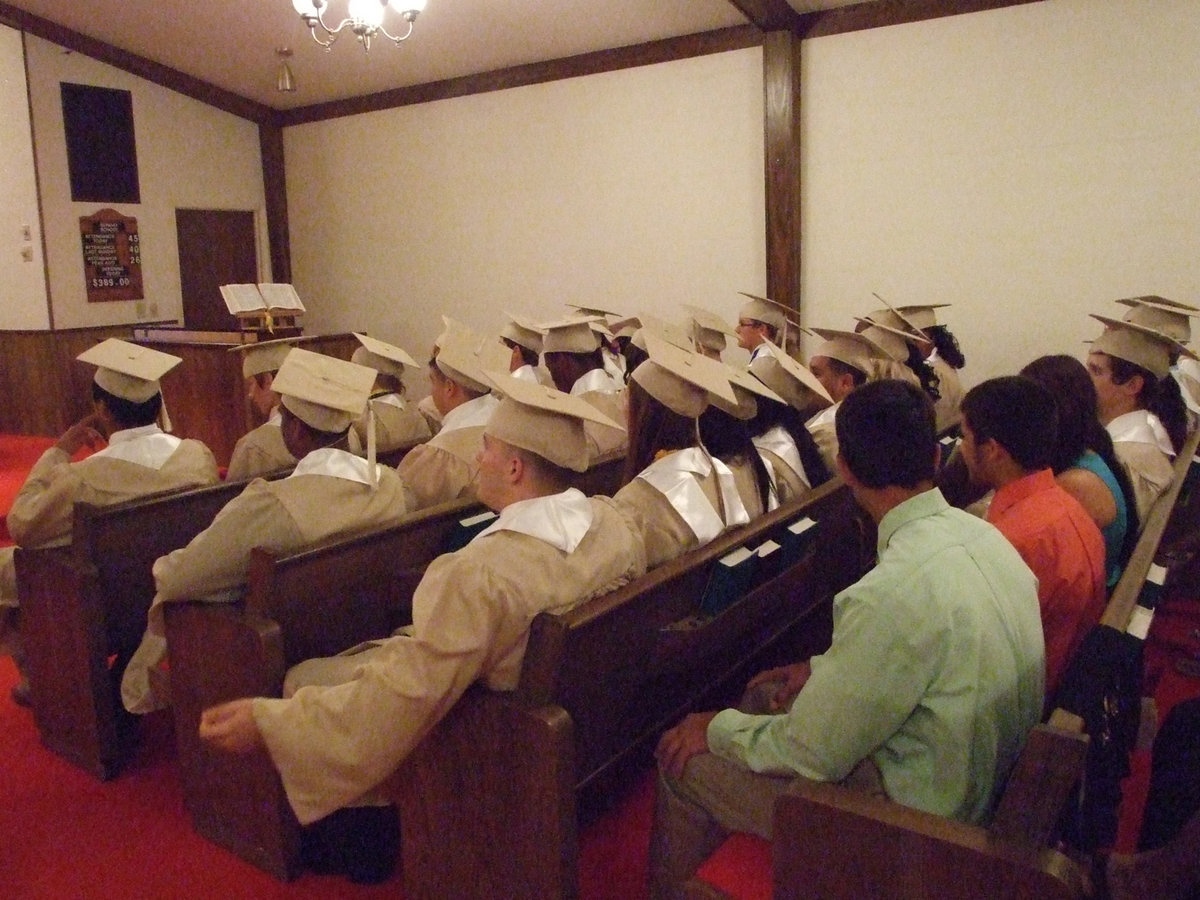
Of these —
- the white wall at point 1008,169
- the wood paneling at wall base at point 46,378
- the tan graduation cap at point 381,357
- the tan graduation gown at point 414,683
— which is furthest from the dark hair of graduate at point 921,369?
the wood paneling at wall base at point 46,378

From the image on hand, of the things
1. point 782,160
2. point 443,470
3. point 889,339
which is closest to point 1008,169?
point 782,160

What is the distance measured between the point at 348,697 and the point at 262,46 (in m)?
7.30

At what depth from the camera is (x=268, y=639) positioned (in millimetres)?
2076

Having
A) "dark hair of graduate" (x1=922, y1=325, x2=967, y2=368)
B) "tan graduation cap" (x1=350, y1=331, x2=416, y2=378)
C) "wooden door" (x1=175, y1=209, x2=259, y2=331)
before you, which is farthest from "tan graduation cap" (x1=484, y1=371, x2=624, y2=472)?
"wooden door" (x1=175, y1=209, x2=259, y2=331)

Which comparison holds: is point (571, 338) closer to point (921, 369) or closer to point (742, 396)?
point (742, 396)

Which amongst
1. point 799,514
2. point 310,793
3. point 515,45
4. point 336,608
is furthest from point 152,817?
point 515,45

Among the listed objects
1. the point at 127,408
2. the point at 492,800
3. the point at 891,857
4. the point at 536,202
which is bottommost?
the point at 492,800

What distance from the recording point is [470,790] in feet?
5.61

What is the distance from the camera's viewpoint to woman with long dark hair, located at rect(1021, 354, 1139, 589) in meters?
2.25

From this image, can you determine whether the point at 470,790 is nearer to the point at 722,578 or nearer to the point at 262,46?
the point at 722,578

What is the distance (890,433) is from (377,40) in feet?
22.6

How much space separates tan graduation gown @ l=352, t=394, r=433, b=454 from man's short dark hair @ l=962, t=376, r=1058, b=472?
232 cm

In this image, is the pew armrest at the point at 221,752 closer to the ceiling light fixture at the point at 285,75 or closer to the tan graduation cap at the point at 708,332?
the tan graduation cap at the point at 708,332

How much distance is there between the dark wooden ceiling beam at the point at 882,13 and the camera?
18.3 ft
